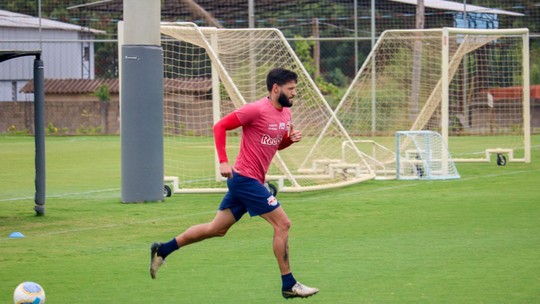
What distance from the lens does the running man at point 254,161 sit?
9102 millimetres

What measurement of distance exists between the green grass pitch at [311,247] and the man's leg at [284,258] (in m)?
0.22

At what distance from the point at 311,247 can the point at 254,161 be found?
8.48 feet

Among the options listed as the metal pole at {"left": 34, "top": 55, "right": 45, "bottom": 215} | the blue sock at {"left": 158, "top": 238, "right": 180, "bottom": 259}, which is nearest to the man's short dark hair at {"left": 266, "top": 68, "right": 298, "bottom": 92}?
the blue sock at {"left": 158, "top": 238, "right": 180, "bottom": 259}

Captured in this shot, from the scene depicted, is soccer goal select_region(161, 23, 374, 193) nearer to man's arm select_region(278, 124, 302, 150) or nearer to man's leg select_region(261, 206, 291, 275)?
man's arm select_region(278, 124, 302, 150)

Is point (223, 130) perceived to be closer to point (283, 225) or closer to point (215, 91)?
point (283, 225)

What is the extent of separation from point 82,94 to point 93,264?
3051cm

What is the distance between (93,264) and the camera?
1059 cm

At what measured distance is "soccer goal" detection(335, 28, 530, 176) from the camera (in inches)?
988

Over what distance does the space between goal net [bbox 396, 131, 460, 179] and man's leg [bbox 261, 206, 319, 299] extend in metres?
10.8

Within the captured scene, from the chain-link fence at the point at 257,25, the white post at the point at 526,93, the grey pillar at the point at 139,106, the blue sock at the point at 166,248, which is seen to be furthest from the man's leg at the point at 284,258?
the chain-link fence at the point at 257,25

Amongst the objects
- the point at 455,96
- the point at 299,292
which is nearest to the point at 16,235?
the point at 299,292

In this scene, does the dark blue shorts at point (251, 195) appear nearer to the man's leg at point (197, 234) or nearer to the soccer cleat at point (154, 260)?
the man's leg at point (197, 234)

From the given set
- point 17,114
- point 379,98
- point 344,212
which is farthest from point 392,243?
point 17,114

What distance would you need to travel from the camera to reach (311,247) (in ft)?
37.9
